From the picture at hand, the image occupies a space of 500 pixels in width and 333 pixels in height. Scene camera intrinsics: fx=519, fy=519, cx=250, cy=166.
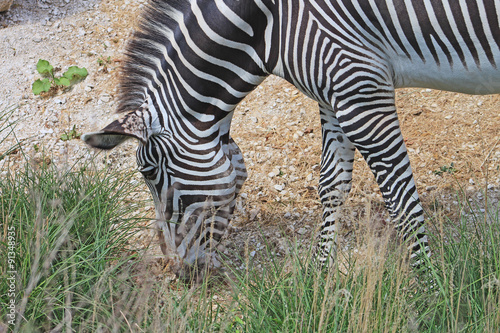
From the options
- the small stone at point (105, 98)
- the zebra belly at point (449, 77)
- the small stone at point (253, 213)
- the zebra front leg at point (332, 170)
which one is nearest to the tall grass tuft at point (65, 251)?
the small stone at point (253, 213)

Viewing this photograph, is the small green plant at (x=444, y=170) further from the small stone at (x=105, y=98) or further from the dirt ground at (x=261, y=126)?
the small stone at (x=105, y=98)

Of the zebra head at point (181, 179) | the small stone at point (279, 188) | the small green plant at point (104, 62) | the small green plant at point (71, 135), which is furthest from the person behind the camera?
the small green plant at point (104, 62)

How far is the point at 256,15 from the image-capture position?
3.23m

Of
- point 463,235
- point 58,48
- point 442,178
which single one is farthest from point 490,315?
point 58,48

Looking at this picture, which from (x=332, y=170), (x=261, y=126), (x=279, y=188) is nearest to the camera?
(x=332, y=170)

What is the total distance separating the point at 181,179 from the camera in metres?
3.48

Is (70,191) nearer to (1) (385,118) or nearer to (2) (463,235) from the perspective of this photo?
(1) (385,118)

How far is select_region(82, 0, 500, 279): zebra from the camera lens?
10.2 feet

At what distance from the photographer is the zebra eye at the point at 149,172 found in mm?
3460

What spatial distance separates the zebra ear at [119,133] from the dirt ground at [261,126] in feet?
4.10

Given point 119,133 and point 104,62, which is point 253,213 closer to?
point 119,133

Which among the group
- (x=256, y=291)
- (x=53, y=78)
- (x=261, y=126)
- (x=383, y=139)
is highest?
(x=53, y=78)

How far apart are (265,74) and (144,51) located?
2.75 ft

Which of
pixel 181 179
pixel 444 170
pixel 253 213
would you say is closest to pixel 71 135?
pixel 253 213
